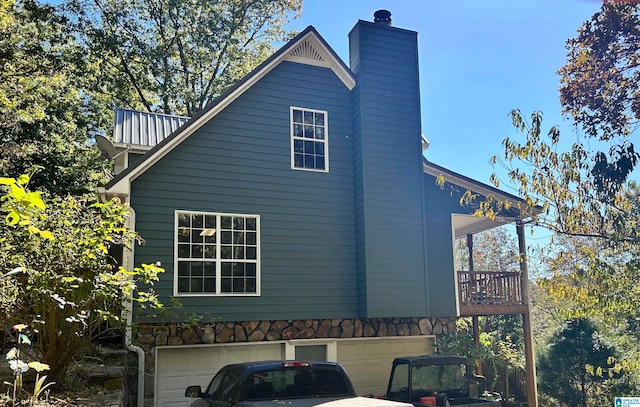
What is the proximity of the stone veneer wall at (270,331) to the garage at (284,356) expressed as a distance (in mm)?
220

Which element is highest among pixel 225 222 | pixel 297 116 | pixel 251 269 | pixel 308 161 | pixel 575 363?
pixel 297 116

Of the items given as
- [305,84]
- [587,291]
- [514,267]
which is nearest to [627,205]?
[587,291]

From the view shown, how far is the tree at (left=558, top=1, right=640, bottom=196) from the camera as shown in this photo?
344 inches

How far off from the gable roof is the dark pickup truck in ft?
16.4

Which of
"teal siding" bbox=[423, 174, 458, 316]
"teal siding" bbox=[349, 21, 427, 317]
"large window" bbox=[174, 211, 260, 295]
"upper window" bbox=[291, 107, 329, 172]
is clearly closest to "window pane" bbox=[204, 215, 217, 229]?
"large window" bbox=[174, 211, 260, 295]

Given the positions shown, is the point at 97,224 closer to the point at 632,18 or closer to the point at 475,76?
the point at 632,18

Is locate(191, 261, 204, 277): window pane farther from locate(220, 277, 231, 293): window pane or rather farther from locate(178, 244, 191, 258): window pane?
locate(220, 277, 231, 293): window pane

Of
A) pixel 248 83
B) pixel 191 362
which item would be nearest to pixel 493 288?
pixel 191 362

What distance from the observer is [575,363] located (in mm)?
15609

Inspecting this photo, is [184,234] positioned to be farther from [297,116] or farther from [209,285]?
[297,116]

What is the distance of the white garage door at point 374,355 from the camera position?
12.2m

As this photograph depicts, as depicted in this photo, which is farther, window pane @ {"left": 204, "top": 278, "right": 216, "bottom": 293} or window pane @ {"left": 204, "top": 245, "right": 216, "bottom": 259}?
window pane @ {"left": 204, "top": 245, "right": 216, "bottom": 259}

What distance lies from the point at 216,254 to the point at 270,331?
6.28 feet

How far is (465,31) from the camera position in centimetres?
1110
